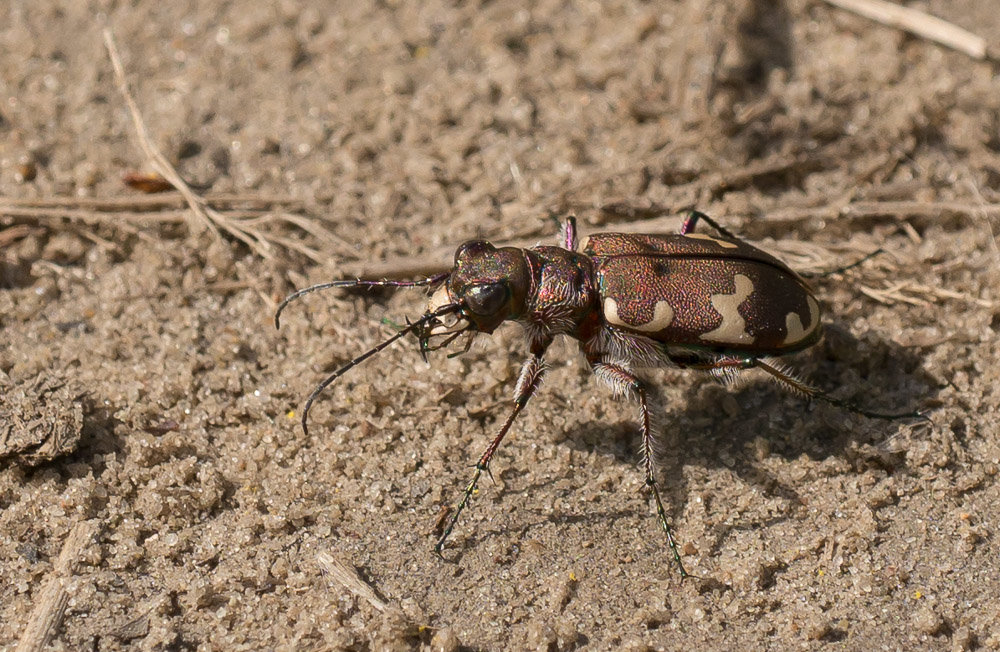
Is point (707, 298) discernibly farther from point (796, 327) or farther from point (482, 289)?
point (482, 289)

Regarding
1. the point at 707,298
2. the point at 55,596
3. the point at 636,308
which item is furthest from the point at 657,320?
the point at 55,596

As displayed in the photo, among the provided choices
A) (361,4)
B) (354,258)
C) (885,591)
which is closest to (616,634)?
(885,591)

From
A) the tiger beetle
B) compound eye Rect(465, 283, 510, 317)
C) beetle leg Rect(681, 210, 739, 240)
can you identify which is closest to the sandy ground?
the tiger beetle

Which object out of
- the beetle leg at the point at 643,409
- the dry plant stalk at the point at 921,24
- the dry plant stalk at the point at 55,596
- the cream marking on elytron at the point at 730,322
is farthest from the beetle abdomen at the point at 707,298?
the dry plant stalk at the point at 921,24

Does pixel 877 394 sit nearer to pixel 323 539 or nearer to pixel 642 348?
pixel 642 348

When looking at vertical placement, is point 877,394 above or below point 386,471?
below

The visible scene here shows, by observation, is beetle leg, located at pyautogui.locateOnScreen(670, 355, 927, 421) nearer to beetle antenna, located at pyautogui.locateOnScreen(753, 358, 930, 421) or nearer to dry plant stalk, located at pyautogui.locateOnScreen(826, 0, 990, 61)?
beetle antenna, located at pyautogui.locateOnScreen(753, 358, 930, 421)

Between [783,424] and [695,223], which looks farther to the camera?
[695,223]
